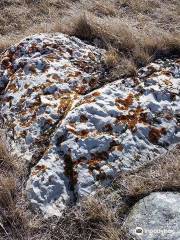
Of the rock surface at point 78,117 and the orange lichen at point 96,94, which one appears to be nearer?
the rock surface at point 78,117

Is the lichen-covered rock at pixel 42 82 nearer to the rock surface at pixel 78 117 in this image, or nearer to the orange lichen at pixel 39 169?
the rock surface at pixel 78 117

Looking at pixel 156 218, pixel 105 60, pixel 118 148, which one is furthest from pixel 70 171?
pixel 105 60

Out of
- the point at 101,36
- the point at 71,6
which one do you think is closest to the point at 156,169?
the point at 101,36

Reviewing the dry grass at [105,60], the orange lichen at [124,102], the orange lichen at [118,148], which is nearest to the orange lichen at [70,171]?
the dry grass at [105,60]

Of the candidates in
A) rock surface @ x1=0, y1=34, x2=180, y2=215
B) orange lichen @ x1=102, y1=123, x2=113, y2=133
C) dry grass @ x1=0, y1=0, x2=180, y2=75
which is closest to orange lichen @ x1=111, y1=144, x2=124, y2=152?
rock surface @ x1=0, y1=34, x2=180, y2=215

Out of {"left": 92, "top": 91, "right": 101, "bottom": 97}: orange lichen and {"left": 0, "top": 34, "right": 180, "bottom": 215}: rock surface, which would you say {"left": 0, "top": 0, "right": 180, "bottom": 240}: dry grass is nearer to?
{"left": 0, "top": 34, "right": 180, "bottom": 215}: rock surface

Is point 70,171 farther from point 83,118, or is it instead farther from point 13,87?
point 13,87

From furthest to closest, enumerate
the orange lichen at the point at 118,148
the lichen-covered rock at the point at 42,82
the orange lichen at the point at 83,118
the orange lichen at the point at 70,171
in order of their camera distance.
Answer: the lichen-covered rock at the point at 42,82
the orange lichen at the point at 83,118
the orange lichen at the point at 118,148
the orange lichen at the point at 70,171
